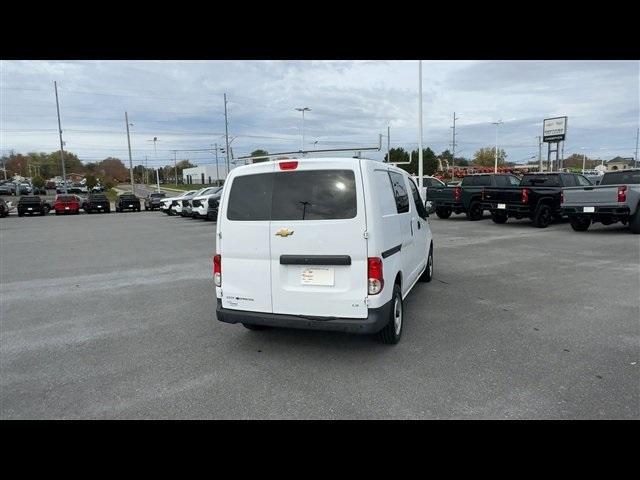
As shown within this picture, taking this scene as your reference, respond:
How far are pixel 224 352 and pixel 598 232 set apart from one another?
14.0m

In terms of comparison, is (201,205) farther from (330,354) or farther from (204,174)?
(204,174)

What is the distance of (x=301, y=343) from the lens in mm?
4555

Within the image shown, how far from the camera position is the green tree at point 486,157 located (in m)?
98.8

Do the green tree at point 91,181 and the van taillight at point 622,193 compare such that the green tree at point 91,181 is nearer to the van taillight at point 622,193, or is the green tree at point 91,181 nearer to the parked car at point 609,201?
the parked car at point 609,201

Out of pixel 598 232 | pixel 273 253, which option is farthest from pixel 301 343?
pixel 598 232

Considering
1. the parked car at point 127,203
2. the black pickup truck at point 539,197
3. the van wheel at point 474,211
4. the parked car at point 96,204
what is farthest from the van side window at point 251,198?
the parked car at point 127,203

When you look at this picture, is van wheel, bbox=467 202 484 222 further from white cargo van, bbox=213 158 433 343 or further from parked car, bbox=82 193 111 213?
parked car, bbox=82 193 111 213

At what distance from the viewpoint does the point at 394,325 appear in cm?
436

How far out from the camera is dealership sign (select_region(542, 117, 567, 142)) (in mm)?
35062

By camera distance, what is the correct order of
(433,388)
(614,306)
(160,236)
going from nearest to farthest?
(433,388), (614,306), (160,236)

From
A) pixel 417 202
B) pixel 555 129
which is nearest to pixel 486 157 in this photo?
pixel 555 129
